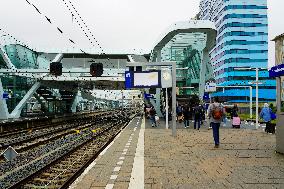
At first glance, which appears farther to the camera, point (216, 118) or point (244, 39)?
point (244, 39)

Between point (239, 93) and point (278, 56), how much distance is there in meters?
12.5

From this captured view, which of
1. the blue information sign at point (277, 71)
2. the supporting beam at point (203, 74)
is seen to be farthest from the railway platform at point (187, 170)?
the supporting beam at point (203, 74)

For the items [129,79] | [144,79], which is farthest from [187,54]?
[144,79]

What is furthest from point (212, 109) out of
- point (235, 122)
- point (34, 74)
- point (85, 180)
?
point (34, 74)

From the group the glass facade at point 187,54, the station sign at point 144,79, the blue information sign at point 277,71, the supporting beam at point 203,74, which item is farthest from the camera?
the glass facade at point 187,54

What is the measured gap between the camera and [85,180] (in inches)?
321

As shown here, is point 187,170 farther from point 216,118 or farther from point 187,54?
point 187,54

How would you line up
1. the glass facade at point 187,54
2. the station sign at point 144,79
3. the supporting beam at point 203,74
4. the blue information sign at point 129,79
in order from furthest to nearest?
the glass facade at point 187,54
the supporting beam at point 203,74
the blue information sign at point 129,79
the station sign at point 144,79

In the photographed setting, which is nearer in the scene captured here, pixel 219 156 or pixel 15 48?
pixel 219 156

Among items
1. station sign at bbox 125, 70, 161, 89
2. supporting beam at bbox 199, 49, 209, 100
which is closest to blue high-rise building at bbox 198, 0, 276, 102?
supporting beam at bbox 199, 49, 209, 100

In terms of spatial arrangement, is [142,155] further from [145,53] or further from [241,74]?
[241,74]

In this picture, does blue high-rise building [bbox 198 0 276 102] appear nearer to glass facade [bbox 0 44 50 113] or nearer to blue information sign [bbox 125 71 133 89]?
glass facade [bbox 0 44 50 113]

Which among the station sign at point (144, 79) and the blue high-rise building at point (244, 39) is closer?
the station sign at point (144, 79)

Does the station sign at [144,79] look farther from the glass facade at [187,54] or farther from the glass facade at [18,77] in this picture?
the glass facade at [18,77]
